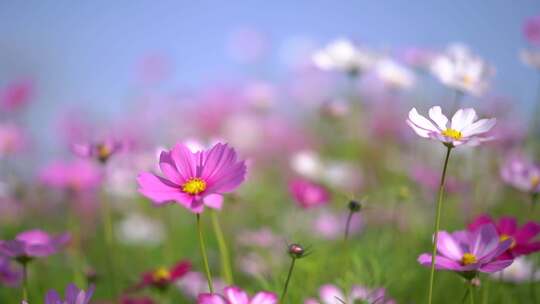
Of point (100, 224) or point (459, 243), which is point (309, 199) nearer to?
point (459, 243)

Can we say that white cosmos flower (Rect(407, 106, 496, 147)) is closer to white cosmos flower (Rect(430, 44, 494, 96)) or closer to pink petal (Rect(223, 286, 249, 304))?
pink petal (Rect(223, 286, 249, 304))

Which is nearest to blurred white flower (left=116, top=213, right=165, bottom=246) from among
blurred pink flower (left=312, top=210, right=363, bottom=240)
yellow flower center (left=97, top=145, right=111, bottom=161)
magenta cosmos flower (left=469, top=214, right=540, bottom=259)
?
blurred pink flower (left=312, top=210, right=363, bottom=240)

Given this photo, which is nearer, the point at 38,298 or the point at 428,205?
the point at 38,298

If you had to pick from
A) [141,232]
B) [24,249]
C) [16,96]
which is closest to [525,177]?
[24,249]

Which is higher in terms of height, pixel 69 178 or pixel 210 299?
pixel 69 178

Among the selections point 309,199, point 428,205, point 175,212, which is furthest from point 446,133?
point 175,212

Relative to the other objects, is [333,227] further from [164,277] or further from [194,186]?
[194,186]

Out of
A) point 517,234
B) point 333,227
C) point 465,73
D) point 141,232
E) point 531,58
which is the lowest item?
point 517,234
